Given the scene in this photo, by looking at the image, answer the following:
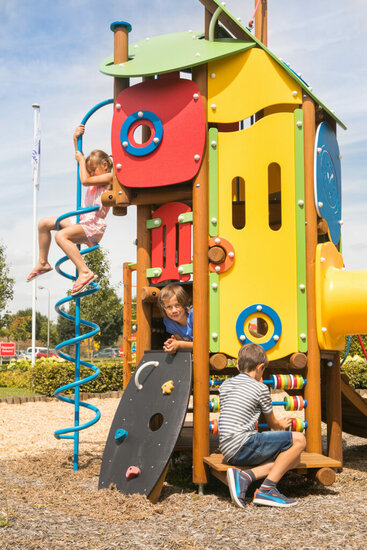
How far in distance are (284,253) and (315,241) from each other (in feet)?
1.04

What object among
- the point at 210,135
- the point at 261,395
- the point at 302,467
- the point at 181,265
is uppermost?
the point at 210,135

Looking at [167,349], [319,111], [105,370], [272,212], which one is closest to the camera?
[167,349]

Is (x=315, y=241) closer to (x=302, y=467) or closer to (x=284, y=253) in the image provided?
(x=284, y=253)

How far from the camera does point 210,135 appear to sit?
17.7 feet

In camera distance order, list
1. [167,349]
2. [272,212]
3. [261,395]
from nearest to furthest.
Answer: [261,395] → [167,349] → [272,212]

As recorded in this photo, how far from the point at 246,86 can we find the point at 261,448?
10.4ft

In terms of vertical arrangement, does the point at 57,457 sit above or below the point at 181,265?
below

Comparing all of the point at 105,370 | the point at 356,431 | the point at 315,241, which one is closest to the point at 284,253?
the point at 315,241

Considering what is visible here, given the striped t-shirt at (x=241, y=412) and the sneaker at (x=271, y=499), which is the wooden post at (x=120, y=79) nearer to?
the striped t-shirt at (x=241, y=412)

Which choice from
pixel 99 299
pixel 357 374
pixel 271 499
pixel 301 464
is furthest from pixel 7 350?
pixel 271 499

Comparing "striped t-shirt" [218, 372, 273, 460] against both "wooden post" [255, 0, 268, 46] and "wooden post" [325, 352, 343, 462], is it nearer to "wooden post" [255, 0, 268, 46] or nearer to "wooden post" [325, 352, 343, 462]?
"wooden post" [325, 352, 343, 462]

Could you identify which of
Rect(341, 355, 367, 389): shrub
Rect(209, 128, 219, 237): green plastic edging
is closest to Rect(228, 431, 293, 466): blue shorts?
Rect(209, 128, 219, 237): green plastic edging

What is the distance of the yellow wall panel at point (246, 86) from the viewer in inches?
214

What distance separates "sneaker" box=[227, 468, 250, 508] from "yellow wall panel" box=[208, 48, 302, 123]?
3024 mm
